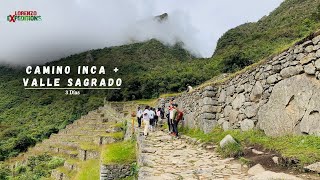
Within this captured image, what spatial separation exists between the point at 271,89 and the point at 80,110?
162 feet

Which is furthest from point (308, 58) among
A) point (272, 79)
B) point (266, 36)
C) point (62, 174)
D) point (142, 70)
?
point (142, 70)

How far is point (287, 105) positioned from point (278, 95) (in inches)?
16.7

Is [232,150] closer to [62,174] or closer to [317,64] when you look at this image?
[317,64]

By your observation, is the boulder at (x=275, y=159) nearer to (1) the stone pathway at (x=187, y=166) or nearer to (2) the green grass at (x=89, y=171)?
(1) the stone pathway at (x=187, y=166)

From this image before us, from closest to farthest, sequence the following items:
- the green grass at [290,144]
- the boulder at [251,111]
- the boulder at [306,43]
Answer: the green grass at [290,144], the boulder at [306,43], the boulder at [251,111]

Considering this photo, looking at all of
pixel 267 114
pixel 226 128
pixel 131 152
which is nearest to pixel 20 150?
pixel 131 152

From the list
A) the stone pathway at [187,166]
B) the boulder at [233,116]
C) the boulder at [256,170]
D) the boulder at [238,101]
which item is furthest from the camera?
the boulder at [233,116]

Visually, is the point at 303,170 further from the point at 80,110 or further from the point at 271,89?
the point at 80,110

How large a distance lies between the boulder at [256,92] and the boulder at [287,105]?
384 millimetres

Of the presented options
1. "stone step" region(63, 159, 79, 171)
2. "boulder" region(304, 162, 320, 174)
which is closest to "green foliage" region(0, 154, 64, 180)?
"stone step" region(63, 159, 79, 171)

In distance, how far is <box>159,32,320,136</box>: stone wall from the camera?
578 centimetres

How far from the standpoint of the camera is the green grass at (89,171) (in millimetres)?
16453

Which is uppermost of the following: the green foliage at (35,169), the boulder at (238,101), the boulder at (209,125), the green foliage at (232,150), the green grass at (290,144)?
the boulder at (238,101)

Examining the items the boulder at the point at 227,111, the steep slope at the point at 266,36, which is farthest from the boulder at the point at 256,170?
the steep slope at the point at 266,36
